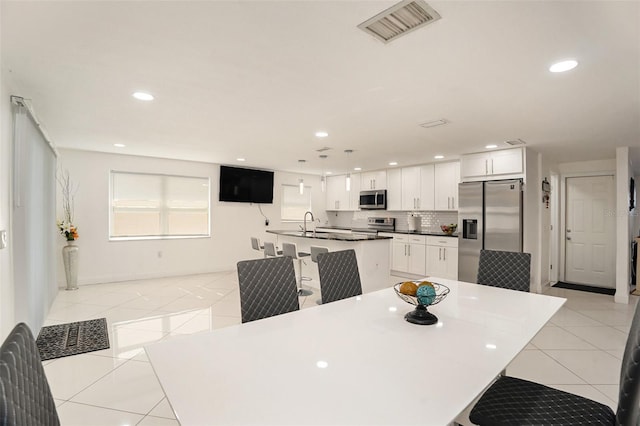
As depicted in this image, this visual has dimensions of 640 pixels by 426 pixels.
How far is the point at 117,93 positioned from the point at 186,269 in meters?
4.33

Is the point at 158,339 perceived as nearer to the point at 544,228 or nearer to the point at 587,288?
the point at 544,228

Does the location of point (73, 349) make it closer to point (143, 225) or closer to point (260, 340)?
point (260, 340)

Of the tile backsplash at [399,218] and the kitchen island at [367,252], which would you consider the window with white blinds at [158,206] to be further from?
the tile backsplash at [399,218]

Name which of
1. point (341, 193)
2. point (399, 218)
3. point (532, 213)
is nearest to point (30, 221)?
point (341, 193)

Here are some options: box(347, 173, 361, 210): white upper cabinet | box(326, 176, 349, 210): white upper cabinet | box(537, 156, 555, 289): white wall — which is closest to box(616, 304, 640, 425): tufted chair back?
box(537, 156, 555, 289): white wall

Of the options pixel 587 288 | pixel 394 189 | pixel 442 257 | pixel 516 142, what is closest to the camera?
pixel 516 142

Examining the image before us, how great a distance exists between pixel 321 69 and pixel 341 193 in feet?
19.7

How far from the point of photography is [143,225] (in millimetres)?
6055

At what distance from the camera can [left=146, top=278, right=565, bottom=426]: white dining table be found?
2.89 feet

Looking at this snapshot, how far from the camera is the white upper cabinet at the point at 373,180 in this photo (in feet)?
23.9

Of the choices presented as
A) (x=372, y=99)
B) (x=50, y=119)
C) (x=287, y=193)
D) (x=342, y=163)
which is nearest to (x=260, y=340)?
(x=372, y=99)

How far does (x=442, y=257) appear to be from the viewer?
587 cm

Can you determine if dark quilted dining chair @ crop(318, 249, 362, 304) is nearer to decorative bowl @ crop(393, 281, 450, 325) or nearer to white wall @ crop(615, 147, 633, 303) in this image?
decorative bowl @ crop(393, 281, 450, 325)

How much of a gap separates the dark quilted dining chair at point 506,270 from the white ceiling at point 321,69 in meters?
1.38
